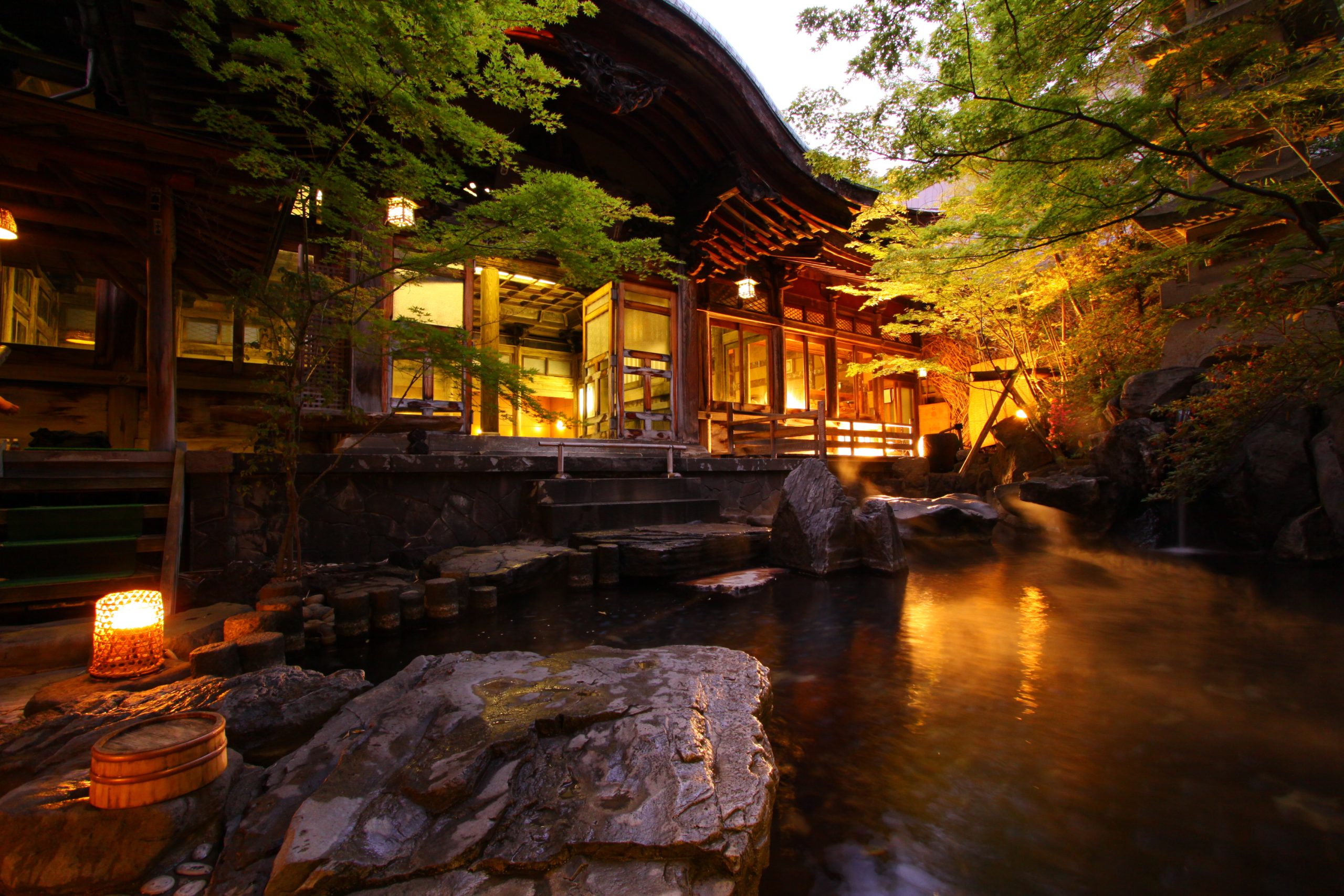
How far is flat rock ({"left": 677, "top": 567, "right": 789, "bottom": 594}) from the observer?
641 cm

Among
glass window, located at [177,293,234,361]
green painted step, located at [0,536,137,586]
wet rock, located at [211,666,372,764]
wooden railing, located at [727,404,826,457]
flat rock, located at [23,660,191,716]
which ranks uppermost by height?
glass window, located at [177,293,234,361]

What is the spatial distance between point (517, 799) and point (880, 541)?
22.0ft

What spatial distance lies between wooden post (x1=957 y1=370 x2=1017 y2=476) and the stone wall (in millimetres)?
9462

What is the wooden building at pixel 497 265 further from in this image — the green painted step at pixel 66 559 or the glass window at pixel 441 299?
the green painted step at pixel 66 559

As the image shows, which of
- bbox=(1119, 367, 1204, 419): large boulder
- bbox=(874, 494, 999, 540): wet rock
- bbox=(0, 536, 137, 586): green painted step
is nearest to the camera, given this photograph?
bbox=(0, 536, 137, 586): green painted step

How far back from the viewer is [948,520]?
409 inches

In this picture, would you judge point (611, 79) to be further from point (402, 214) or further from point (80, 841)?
point (80, 841)

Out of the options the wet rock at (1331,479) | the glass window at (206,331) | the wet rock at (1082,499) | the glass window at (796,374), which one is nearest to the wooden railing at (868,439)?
the glass window at (796,374)

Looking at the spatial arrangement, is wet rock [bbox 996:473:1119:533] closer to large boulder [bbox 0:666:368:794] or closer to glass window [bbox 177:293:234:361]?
large boulder [bbox 0:666:368:794]

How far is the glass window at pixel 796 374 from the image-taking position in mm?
15100

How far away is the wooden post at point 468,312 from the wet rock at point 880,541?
6.37 m

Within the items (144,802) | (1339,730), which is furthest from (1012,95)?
(144,802)

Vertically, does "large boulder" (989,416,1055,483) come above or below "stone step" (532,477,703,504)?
above

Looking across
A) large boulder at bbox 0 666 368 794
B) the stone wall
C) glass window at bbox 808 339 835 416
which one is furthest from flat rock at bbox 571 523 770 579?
glass window at bbox 808 339 835 416
